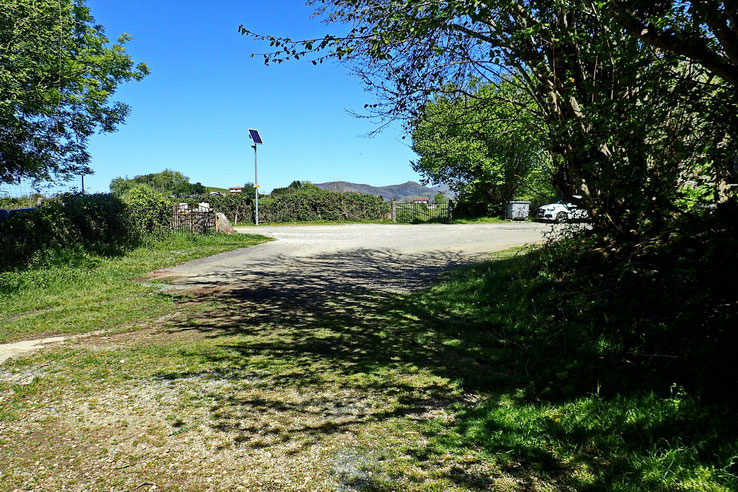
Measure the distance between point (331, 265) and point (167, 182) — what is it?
5725cm

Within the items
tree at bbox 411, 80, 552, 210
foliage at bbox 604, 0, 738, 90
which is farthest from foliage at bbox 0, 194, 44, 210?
foliage at bbox 604, 0, 738, 90

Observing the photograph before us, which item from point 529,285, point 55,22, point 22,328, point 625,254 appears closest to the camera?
point 625,254

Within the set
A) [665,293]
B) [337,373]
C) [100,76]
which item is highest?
[100,76]

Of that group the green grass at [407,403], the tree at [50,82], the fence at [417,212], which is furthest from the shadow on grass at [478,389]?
the fence at [417,212]

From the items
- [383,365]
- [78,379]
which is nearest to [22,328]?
[78,379]

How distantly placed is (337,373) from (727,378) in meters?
3.13

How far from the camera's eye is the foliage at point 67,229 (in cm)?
937

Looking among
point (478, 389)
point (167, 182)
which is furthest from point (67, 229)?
point (167, 182)

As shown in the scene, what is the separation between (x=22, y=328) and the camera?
5.79 m

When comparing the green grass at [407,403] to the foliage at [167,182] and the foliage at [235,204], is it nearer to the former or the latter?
the foliage at [235,204]

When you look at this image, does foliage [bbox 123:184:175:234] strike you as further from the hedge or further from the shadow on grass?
the shadow on grass

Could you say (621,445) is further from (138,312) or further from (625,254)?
(138,312)

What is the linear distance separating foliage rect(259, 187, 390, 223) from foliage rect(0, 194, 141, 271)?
16.8 metres

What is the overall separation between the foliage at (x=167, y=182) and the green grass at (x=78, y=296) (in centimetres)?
4992
